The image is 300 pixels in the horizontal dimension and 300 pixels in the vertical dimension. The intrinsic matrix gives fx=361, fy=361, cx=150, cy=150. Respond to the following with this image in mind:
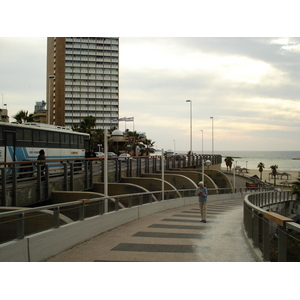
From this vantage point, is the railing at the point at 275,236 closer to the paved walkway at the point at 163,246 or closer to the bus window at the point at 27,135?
the paved walkway at the point at 163,246

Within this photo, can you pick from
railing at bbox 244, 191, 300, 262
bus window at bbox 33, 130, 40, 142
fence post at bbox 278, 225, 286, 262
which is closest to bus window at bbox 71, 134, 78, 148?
bus window at bbox 33, 130, 40, 142

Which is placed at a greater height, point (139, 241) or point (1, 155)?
point (1, 155)

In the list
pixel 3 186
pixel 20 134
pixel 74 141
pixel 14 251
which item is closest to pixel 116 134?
pixel 3 186

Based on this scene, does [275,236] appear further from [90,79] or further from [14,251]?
[90,79]

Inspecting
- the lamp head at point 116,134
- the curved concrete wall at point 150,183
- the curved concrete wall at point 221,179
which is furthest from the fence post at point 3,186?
the curved concrete wall at point 221,179

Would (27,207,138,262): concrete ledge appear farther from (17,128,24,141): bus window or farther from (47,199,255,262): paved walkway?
(17,128,24,141): bus window

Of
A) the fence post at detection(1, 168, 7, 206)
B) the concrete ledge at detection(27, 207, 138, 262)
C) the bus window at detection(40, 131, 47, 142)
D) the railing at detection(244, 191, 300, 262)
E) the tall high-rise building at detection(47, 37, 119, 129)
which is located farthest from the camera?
the tall high-rise building at detection(47, 37, 119, 129)

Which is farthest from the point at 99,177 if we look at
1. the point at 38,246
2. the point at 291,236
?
the point at 291,236

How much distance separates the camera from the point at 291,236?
17.2 ft

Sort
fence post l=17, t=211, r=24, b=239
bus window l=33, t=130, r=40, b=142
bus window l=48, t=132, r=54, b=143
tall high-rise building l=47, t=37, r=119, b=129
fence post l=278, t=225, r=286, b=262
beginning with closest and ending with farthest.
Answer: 1. fence post l=278, t=225, r=286, b=262
2. fence post l=17, t=211, r=24, b=239
3. bus window l=33, t=130, r=40, b=142
4. bus window l=48, t=132, r=54, b=143
5. tall high-rise building l=47, t=37, r=119, b=129

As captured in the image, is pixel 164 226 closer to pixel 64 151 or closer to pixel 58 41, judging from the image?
pixel 64 151

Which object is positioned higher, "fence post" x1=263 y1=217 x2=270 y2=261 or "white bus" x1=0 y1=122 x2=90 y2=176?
"white bus" x1=0 y1=122 x2=90 y2=176

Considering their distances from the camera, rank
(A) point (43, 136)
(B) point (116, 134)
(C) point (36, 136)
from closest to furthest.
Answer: (B) point (116, 134) → (C) point (36, 136) → (A) point (43, 136)

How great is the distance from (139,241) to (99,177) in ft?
40.1
